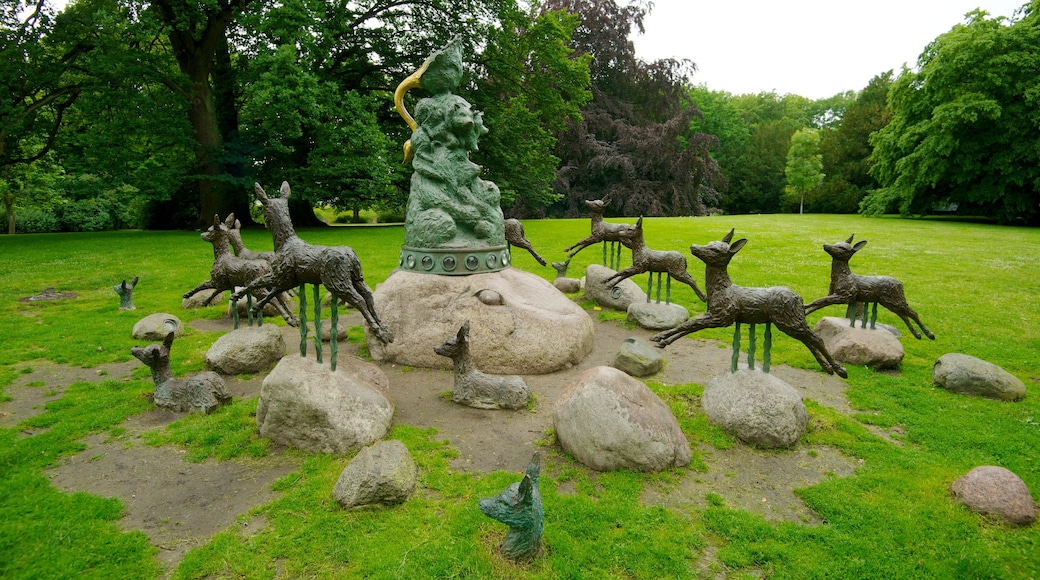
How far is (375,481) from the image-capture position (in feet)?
15.0

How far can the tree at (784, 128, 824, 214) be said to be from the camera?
40625mm

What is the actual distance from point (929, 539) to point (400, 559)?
4230 mm

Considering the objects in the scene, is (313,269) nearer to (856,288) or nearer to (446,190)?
(446,190)

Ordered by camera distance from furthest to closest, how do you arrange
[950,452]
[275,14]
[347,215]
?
[347,215] → [275,14] → [950,452]

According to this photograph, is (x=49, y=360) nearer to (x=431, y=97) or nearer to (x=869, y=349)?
(x=431, y=97)

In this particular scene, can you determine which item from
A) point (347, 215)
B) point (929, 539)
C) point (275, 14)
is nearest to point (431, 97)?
point (929, 539)

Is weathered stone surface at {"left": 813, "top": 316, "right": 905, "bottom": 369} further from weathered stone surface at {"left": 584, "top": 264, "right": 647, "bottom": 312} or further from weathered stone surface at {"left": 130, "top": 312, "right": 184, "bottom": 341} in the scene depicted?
weathered stone surface at {"left": 130, "top": 312, "right": 184, "bottom": 341}

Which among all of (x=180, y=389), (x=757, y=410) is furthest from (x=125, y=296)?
(x=757, y=410)

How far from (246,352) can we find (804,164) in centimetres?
4363

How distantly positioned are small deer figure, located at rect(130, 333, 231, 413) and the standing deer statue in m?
1.41

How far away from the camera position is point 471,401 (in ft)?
22.1

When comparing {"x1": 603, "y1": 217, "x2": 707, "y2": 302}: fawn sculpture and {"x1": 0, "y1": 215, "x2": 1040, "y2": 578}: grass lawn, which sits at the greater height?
{"x1": 603, "y1": 217, "x2": 707, "y2": 302}: fawn sculpture

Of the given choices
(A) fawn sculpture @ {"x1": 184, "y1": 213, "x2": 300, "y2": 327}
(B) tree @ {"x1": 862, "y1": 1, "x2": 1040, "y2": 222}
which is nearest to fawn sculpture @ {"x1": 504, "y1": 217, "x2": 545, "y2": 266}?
(A) fawn sculpture @ {"x1": 184, "y1": 213, "x2": 300, "y2": 327}

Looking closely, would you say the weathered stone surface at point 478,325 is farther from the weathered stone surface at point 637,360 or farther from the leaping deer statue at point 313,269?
the leaping deer statue at point 313,269
